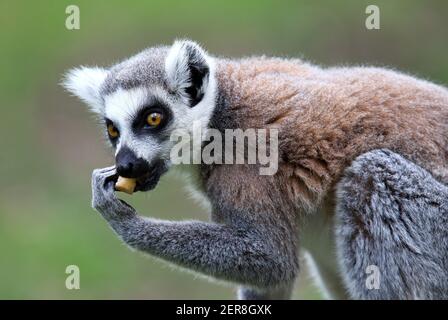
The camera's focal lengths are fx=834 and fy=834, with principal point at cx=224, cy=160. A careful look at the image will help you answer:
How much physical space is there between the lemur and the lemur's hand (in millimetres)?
11

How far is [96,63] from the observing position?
49.6 feet

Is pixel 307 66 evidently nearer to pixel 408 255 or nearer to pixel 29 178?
pixel 408 255

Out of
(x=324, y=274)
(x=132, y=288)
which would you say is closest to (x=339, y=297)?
(x=324, y=274)

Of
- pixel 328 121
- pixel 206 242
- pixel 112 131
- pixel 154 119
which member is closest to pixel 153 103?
pixel 154 119

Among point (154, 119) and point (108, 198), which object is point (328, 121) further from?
point (108, 198)

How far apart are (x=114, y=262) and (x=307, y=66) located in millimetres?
5832

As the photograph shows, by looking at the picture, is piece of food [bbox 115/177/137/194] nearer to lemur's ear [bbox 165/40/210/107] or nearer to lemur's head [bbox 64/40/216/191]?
lemur's head [bbox 64/40/216/191]

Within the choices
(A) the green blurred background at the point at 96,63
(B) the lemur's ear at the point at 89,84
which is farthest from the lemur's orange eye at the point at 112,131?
(A) the green blurred background at the point at 96,63

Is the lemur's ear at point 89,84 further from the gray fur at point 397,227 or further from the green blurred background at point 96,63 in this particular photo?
the green blurred background at point 96,63

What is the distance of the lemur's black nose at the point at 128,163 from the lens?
598 centimetres

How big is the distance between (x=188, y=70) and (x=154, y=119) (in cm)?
49

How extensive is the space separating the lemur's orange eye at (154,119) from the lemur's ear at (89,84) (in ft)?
2.07
